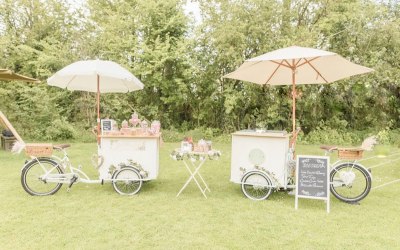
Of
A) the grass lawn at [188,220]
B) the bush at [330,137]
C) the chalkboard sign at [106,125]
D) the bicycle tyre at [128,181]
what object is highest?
the chalkboard sign at [106,125]

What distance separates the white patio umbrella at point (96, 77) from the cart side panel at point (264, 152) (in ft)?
6.72

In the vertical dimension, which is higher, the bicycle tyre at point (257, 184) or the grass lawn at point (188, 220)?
the bicycle tyre at point (257, 184)

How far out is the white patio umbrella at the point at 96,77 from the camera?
525cm

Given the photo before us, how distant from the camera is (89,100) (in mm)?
12406

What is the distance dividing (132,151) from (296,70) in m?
2.95

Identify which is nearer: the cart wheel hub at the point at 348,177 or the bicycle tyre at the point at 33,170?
the cart wheel hub at the point at 348,177

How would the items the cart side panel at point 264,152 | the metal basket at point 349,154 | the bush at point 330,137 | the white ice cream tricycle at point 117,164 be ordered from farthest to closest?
the bush at point 330,137 < the white ice cream tricycle at point 117,164 < the cart side panel at point 264,152 < the metal basket at point 349,154

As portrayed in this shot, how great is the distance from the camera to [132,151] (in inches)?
212

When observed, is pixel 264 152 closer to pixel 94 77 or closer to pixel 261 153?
pixel 261 153

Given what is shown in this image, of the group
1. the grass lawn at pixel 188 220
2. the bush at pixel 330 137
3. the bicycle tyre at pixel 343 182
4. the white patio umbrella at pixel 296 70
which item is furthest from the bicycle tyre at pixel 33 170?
the bush at pixel 330 137

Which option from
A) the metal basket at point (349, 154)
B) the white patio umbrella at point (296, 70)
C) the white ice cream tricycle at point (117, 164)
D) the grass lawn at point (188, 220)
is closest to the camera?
the grass lawn at point (188, 220)

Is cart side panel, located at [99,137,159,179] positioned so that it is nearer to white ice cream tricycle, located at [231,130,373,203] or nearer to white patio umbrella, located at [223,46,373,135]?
white ice cream tricycle, located at [231,130,373,203]

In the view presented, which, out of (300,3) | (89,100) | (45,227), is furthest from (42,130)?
(300,3)

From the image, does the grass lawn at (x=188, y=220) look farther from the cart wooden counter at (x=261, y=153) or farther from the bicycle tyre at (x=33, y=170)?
the cart wooden counter at (x=261, y=153)
